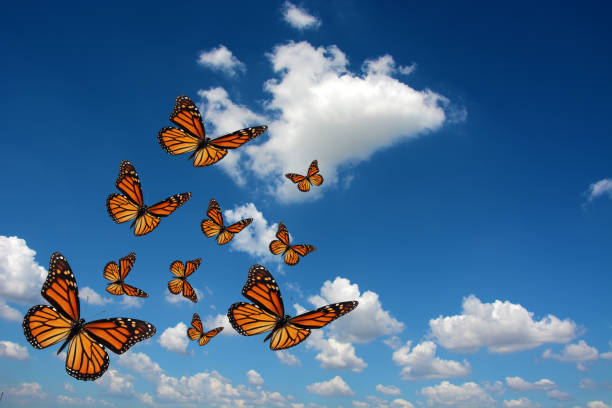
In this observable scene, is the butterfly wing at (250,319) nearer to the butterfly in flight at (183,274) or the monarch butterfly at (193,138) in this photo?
the monarch butterfly at (193,138)

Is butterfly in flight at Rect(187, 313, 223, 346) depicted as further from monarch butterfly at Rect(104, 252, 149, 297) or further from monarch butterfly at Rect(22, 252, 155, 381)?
monarch butterfly at Rect(22, 252, 155, 381)

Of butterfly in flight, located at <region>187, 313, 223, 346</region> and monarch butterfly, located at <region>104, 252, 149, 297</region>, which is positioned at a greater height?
monarch butterfly, located at <region>104, 252, 149, 297</region>

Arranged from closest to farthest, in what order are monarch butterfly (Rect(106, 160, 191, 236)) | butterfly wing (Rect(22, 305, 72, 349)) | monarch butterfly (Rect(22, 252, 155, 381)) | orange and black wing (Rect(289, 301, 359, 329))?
butterfly wing (Rect(22, 305, 72, 349))
monarch butterfly (Rect(22, 252, 155, 381))
orange and black wing (Rect(289, 301, 359, 329))
monarch butterfly (Rect(106, 160, 191, 236))

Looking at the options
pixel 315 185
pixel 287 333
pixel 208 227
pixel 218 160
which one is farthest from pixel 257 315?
pixel 315 185

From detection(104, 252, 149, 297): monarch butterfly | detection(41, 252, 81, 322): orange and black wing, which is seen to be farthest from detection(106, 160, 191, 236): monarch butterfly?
detection(41, 252, 81, 322): orange and black wing

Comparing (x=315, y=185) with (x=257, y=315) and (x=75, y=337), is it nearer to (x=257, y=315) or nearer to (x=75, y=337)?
(x=257, y=315)

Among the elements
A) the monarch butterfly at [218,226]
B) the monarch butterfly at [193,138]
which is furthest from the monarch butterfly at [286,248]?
the monarch butterfly at [193,138]

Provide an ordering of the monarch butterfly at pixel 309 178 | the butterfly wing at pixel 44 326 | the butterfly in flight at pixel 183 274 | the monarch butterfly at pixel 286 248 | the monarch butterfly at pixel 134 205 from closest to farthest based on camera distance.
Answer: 1. the butterfly wing at pixel 44 326
2. the monarch butterfly at pixel 134 205
3. the butterfly in flight at pixel 183 274
4. the monarch butterfly at pixel 286 248
5. the monarch butterfly at pixel 309 178
